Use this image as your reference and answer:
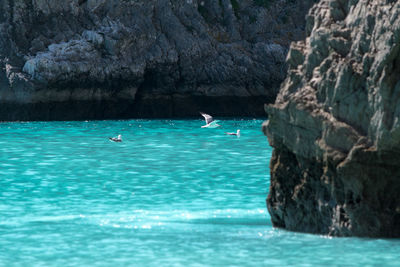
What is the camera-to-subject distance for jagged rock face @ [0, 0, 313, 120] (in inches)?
2532

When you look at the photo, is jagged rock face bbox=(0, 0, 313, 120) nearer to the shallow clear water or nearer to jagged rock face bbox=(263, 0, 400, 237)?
the shallow clear water

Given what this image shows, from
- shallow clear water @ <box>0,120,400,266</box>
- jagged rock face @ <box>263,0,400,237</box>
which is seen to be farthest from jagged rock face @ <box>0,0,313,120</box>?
jagged rock face @ <box>263,0,400,237</box>

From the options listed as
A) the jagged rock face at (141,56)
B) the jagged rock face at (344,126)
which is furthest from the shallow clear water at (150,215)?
the jagged rock face at (141,56)

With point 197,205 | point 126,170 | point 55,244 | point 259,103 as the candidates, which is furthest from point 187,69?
point 55,244

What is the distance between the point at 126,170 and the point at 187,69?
45.9 metres

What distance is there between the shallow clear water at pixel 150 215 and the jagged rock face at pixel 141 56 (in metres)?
31.7

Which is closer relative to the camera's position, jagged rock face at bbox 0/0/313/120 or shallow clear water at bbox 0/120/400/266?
shallow clear water at bbox 0/120/400/266

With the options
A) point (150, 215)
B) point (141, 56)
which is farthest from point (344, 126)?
point (141, 56)

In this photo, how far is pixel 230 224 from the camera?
14.5 meters

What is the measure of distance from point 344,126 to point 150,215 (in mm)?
5120

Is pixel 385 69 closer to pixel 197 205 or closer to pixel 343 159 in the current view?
pixel 343 159

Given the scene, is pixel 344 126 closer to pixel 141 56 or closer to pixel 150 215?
pixel 150 215

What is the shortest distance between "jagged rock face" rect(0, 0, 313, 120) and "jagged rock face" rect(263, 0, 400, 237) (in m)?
51.4

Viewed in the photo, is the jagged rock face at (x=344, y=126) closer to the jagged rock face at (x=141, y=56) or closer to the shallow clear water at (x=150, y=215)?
the shallow clear water at (x=150, y=215)
